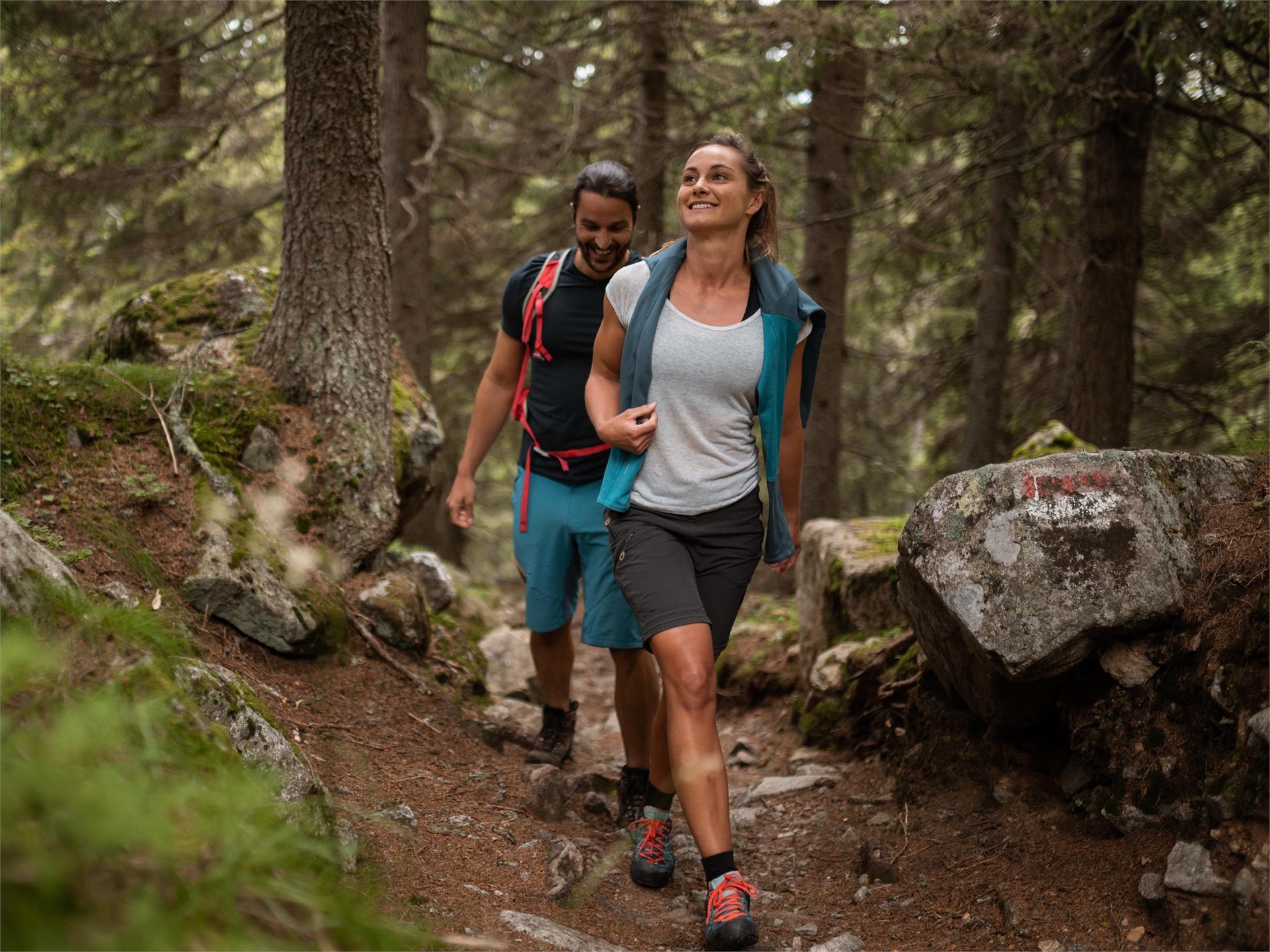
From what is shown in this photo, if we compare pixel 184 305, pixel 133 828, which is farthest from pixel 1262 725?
pixel 184 305

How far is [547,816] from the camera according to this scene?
4.14 metres

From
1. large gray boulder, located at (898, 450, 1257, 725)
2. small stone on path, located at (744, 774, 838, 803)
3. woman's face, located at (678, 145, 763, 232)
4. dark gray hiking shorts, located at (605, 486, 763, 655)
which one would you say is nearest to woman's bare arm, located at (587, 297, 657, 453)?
dark gray hiking shorts, located at (605, 486, 763, 655)

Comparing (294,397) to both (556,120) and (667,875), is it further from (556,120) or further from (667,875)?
(556,120)

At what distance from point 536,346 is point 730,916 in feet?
8.58

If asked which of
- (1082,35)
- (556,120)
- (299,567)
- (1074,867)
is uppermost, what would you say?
(556,120)

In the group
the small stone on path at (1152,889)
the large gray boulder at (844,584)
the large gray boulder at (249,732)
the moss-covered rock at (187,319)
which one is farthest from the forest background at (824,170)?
the large gray boulder at (249,732)

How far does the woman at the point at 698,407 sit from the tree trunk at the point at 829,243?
6177mm

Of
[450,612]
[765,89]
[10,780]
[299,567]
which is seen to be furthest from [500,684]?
[765,89]

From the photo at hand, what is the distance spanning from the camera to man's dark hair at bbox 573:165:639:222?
13.6ft

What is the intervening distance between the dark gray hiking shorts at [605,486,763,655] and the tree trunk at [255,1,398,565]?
2199mm

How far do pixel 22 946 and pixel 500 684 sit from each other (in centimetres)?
540

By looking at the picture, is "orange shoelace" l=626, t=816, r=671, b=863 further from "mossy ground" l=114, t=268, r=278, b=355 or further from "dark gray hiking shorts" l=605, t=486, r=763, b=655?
"mossy ground" l=114, t=268, r=278, b=355

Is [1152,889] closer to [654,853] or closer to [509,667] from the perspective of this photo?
[654,853]

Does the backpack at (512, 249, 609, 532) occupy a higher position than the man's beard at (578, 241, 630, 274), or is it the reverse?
the man's beard at (578, 241, 630, 274)
